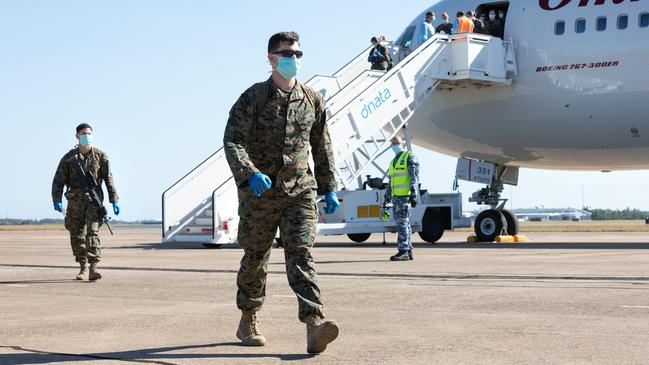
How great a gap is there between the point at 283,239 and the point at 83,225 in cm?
622

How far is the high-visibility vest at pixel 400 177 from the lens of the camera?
15383 mm

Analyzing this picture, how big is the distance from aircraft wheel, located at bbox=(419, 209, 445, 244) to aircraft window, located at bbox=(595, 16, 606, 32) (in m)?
5.40

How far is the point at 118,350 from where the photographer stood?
21.3 ft

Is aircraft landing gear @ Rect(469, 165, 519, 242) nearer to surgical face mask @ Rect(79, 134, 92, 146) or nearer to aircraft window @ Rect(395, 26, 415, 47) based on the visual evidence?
aircraft window @ Rect(395, 26, 415, 47)

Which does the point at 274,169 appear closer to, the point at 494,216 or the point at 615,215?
the point at 494,216

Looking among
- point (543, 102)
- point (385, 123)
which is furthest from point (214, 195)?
point (543, 102)

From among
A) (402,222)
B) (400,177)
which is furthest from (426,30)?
(402,222)

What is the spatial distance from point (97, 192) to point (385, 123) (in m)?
11.9

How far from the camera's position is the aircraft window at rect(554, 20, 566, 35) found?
888 inches

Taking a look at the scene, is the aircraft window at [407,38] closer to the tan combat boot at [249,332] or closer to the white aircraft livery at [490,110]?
the white aircraft livery at [490,110]

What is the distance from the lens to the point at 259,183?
6.45m

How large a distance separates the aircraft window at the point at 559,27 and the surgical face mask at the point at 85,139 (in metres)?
13.2

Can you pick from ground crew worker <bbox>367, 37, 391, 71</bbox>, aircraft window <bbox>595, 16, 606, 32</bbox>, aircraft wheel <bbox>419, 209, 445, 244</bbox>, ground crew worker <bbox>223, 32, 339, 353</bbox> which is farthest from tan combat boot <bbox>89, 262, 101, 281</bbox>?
ground crew worker <bbox>367, 37, 391, 71</bbox>

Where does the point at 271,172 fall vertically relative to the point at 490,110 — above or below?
below
